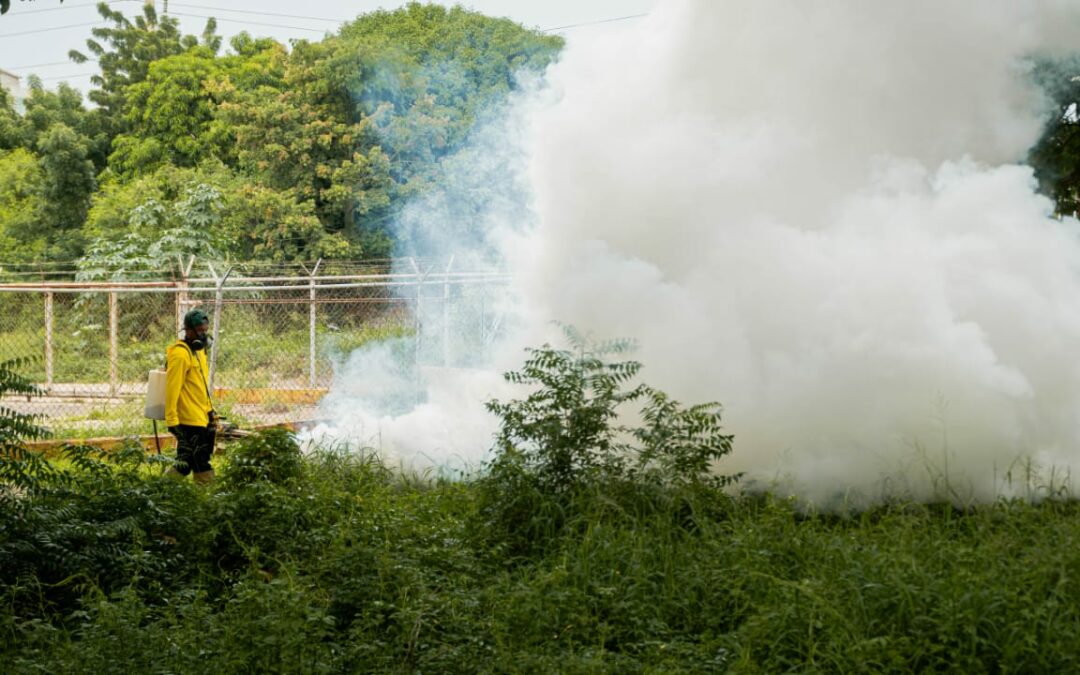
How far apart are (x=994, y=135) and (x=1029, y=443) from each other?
9.16 ft

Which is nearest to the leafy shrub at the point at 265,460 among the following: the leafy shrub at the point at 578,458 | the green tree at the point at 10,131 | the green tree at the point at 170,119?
the leafy shrub at the point at 578,458

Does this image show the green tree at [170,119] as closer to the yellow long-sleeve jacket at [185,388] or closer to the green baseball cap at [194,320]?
the green baseball cap at [194,320]

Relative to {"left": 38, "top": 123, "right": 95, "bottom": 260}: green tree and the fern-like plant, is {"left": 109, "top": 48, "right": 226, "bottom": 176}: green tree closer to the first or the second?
{"left": 38, "top": 123, "right": 95, "bottom": 260}: green tree

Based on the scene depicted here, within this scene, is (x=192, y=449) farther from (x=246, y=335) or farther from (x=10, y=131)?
(x=10, y=131)

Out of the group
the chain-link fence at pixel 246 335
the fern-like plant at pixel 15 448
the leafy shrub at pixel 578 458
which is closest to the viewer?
the fern-like plant at pixel 15 448

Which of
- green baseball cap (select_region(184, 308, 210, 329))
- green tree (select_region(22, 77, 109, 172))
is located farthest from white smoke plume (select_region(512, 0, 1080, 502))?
green tree (select_region(22, 77, 109, 172))

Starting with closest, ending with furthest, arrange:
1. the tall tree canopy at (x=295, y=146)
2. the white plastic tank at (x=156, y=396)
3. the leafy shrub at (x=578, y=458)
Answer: the leafy shrub at (x=578, y=458), the white plastic tank at (x=156, y=396), the tall tree canopy at (x=295, y=146)

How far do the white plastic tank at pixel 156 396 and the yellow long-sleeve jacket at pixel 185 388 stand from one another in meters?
0.17

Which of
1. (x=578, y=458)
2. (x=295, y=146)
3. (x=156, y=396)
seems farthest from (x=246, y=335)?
(x=578, y=458)

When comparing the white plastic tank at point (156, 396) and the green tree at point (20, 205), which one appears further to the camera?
the green tree at point (20, 205)

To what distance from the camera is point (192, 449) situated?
31.9 ft

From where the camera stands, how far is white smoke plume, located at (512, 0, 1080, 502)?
7844mm

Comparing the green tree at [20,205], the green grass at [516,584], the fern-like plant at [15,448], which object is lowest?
the green grass at [516,584]

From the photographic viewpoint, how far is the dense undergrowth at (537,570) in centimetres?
500
